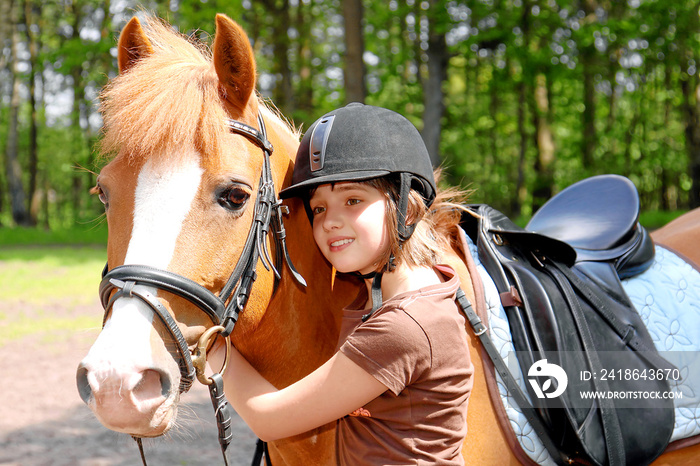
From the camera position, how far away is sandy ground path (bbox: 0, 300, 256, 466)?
14.0 ft

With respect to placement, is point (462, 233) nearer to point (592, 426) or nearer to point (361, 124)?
point (361, 124)

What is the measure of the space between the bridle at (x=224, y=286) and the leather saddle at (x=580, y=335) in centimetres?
80

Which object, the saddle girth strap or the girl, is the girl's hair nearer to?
the girl

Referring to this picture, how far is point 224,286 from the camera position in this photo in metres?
1.58

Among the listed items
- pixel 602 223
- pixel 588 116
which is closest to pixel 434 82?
pixel 588 116

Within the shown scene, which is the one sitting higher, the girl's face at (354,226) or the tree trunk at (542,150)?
the girl's face at (354,226)

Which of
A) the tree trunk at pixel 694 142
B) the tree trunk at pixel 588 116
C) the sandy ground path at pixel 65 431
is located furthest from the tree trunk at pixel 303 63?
the sandy ground path at pixel 65 431

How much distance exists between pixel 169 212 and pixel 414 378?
80cm

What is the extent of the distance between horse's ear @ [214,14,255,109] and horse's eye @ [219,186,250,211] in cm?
31

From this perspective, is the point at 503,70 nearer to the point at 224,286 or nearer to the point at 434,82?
the point at 434,82

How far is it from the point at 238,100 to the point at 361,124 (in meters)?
0.40

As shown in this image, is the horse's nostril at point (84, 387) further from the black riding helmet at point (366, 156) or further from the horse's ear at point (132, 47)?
the horse's ear at point (132, 47)

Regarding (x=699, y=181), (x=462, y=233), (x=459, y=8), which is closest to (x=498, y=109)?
(x=459, y=8)

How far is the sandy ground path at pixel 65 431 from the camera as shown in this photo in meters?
4.28
